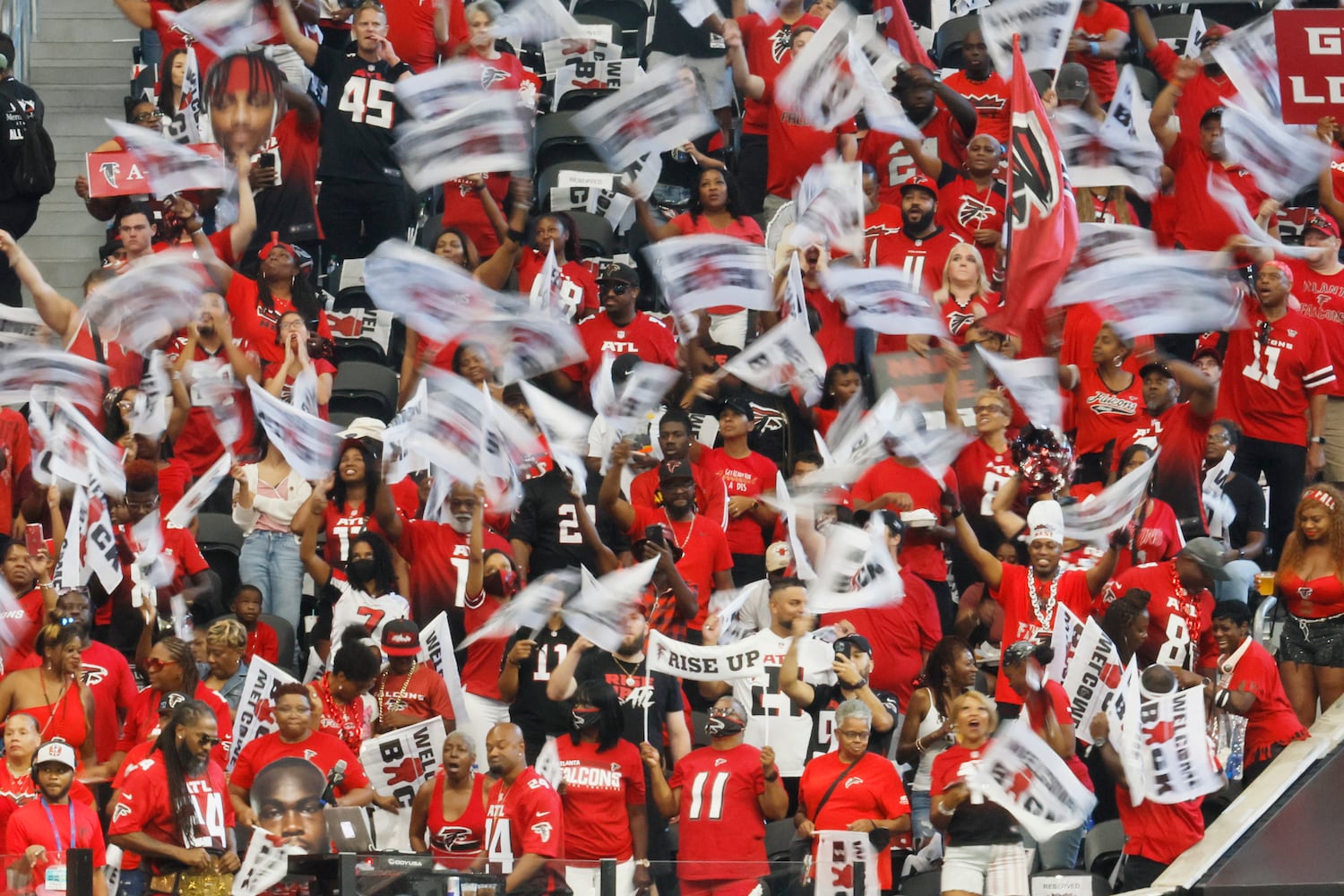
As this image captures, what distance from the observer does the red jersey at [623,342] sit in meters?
13.1

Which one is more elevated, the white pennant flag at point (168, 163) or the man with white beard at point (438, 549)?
the white pennant flag at point (168, 163)

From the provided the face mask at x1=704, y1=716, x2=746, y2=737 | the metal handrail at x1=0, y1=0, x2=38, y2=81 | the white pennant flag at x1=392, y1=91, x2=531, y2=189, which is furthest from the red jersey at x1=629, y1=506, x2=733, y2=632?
the metal handrail at x1=0, y1=0, x2=38, y2=81

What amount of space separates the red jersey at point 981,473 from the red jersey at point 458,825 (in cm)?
305

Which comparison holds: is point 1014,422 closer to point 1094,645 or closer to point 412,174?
point 1094,645

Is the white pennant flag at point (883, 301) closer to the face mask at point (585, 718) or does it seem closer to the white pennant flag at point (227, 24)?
the face mask at point (585, 718)

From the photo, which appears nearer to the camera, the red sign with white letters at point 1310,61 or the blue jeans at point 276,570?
the red sign with white letters at point 1310,61

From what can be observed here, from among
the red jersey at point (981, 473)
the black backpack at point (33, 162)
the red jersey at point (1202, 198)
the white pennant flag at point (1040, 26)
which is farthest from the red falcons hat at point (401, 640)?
the red jersey at point (1202, 198)

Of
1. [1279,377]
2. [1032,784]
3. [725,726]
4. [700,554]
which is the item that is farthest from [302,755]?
[1279,377]

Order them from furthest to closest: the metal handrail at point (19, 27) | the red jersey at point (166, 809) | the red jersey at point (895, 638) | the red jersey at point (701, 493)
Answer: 1. the metal handrail at point (19, 27)
2. the red jersey at point (701, 493)
3. the red jersey at point (895, 638)
4. the red jersey at point (166, 809)

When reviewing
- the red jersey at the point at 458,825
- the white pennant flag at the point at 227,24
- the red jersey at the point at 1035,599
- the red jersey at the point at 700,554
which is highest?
the white pennant flag at the point at 227,24

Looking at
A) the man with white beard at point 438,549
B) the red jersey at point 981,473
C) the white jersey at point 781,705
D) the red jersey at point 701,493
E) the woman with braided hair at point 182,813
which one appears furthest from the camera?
the red jersey at point 981,473

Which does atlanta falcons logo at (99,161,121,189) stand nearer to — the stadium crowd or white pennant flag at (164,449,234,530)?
the stadium crowd

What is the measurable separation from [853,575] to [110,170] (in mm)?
4891

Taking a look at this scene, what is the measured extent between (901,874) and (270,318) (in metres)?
4.66
